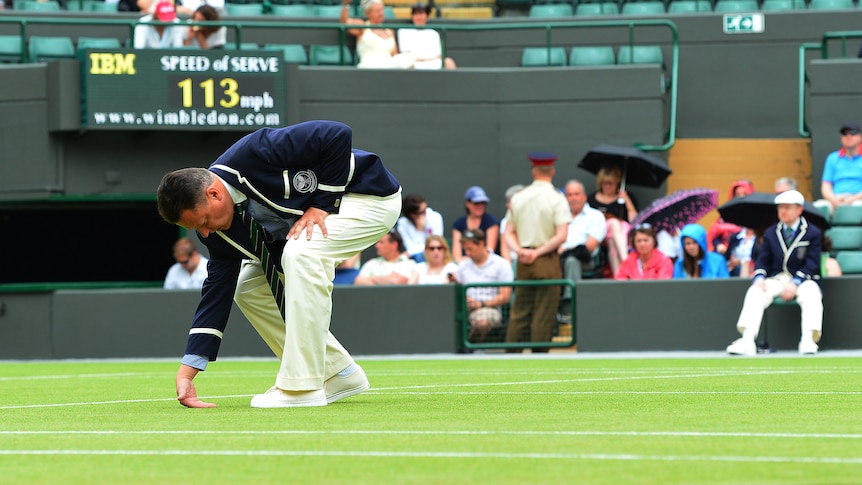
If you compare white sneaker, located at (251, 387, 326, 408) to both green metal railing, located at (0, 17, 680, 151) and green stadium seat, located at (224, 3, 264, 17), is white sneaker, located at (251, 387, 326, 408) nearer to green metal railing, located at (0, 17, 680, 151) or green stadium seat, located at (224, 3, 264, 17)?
green metal railing, located at (0, 17, 680, 151)

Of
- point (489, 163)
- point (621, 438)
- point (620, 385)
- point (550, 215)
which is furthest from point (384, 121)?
point (621, 438)

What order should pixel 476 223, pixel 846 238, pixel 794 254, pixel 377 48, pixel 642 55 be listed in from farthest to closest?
pixel 642 55
pixel 377 48
pixel 476 223
pixel 846 238
pixel 794 254

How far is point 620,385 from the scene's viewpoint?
31.2 feet

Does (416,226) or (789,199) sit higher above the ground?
(789,199)

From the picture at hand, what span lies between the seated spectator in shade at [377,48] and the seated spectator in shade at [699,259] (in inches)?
193

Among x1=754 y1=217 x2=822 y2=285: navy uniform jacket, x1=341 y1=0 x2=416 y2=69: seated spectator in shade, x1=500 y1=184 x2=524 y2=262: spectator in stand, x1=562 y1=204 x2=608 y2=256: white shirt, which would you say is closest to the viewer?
x1=754 y1=217 x2=822 y2=285: navy uniform jacket

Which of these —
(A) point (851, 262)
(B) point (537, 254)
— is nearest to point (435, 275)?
(B) point (537, 254)

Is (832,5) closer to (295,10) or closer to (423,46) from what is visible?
(423,46)

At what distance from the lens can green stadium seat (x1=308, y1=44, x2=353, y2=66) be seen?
19.8 metres

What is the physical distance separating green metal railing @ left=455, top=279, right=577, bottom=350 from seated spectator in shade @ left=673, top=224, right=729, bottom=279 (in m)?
1.46

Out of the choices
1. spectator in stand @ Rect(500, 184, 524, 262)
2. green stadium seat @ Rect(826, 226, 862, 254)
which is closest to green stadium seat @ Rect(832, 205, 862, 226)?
green stadium seat @ Rect(826, 226, 862, 254)

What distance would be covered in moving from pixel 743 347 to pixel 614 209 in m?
3.40

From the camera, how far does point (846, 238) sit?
1673cm

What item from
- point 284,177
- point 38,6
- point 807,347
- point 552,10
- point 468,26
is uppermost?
point 552,10
